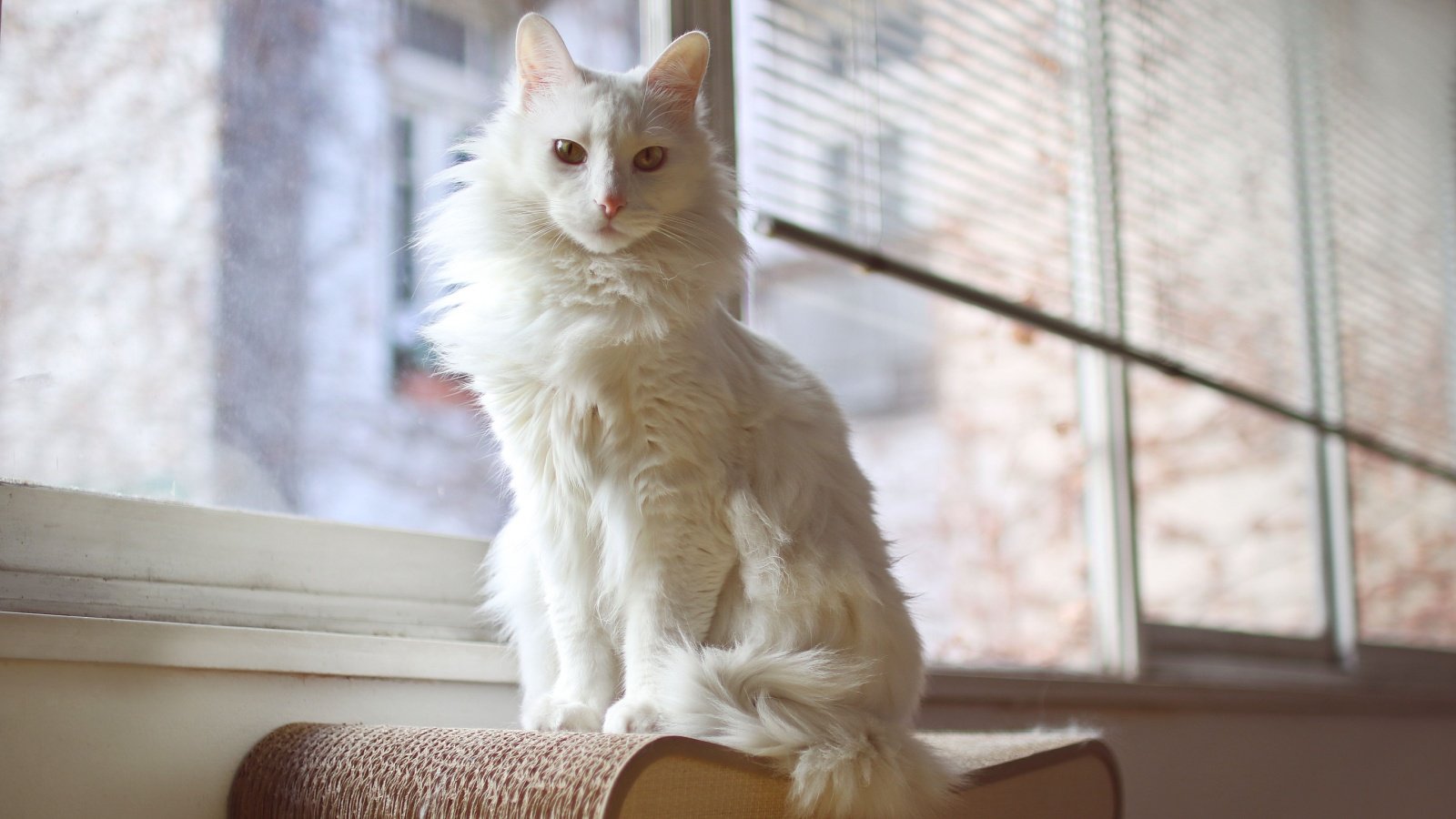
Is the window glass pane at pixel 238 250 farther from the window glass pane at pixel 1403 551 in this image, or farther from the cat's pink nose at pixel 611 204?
the window glass pane at pixel 1403 551

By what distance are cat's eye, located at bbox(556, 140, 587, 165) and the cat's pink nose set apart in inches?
3.1

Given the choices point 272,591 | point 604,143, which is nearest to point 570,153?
point 604,143

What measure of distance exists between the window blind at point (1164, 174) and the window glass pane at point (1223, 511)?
0.13 metres

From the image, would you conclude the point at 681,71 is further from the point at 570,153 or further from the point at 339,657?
the point at 339,657

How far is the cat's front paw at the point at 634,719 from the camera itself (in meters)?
0.95

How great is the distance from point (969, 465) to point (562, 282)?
1.62 m

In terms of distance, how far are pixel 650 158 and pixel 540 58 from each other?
0.54 ft

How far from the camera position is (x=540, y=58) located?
1130 millimetres

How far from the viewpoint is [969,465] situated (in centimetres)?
249

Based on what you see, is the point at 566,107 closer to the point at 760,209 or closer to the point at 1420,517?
the point at 760,209

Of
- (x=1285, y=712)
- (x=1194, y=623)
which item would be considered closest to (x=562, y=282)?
(x=1194, y=623)

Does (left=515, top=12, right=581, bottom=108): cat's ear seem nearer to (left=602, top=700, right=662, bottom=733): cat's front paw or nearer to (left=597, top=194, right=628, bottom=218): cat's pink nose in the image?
(left=597, top=194, right=628, bottom=218): cat's pink nose

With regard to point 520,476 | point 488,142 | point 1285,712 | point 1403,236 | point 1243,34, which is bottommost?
point 1285,712

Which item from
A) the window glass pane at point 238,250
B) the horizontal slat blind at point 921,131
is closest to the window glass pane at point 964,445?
the horizontal slat blind at point 921,131
